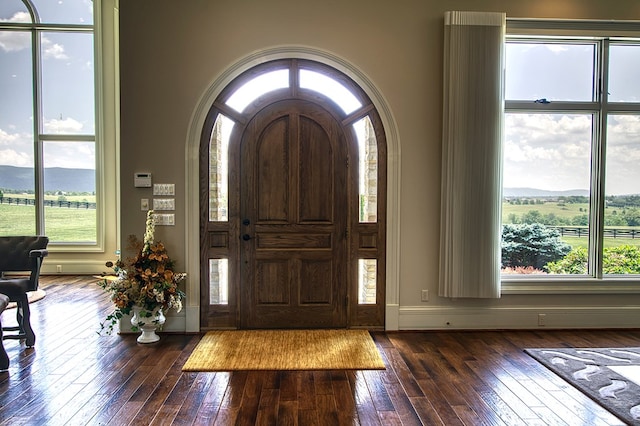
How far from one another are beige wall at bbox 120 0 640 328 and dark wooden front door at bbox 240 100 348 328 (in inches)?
23.7

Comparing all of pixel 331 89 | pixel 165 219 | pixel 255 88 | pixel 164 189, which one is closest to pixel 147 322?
A: pixel 165 219

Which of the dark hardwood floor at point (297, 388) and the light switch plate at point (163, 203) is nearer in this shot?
the dark hardwood floor at point (297, 388)

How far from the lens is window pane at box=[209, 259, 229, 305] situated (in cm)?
457

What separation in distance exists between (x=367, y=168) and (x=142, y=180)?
2220 millimetres

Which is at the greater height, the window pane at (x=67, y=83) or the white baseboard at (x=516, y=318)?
the window pane at (x=67, y=83)

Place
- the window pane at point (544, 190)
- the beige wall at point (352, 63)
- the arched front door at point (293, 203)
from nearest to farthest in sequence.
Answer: the beige wall at point (352, 63), the arched front door at point (293, 203), the window pane at point (544, 190)

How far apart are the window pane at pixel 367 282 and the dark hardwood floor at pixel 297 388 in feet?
1.47

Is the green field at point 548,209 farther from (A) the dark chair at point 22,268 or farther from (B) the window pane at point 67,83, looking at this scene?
(B) the window pane at point 67,83

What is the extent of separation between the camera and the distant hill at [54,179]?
7.56 m

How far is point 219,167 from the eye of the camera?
4551 mm

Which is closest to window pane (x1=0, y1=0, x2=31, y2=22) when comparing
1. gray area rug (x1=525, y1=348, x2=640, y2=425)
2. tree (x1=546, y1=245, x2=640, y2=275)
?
tree (x1=546, y1=245, x2=640, y2=275)

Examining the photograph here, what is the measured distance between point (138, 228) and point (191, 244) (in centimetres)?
53

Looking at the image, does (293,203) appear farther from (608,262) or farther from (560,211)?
(608,262)

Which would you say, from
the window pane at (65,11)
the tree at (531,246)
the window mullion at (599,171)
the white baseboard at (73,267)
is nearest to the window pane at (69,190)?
the white baseboard at (73,267)
